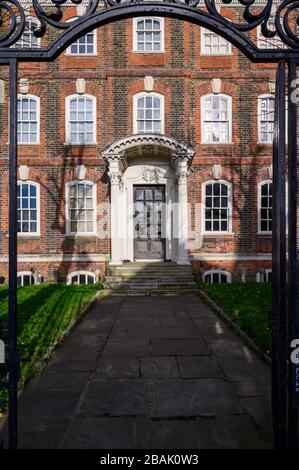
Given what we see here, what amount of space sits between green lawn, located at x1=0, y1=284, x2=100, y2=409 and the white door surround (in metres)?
2.66

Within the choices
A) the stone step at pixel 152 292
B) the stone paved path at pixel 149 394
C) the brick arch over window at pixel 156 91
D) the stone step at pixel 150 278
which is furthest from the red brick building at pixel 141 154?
the stone paved path at pixel 149 394

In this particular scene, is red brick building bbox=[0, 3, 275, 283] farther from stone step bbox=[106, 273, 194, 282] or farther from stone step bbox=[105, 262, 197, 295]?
stone step bbox=[106, 273, 194, 282]

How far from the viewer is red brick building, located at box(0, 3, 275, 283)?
1452 centimetres

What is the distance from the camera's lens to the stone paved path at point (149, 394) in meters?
3.26

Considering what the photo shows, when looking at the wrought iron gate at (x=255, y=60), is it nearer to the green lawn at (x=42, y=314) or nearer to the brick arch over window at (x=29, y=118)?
the green lawn at (x=42, y=314)

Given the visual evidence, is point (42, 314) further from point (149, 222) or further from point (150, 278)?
point (149, 222)

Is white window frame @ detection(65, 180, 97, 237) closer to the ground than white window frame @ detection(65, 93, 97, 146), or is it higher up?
closer to the ground

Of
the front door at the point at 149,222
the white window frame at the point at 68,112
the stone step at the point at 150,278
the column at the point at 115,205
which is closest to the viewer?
the stone step at the point at 150,278

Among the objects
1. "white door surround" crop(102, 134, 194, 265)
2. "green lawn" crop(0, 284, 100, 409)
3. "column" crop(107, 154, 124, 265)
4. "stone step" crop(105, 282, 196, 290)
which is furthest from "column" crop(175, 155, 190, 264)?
"green lawn" crop(0, 284, 100, 409)

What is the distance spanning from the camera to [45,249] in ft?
47.5

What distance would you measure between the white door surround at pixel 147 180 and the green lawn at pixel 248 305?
221 centimetres
